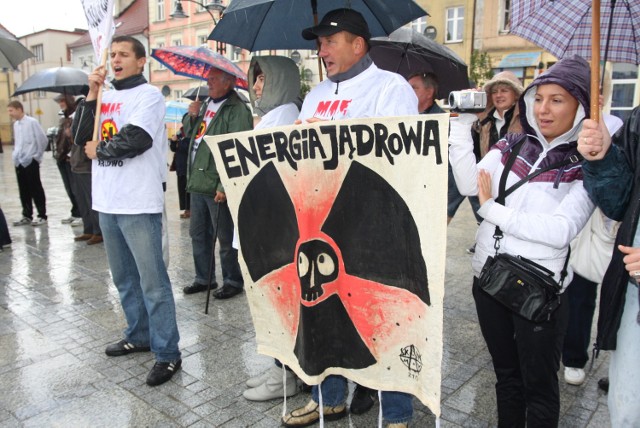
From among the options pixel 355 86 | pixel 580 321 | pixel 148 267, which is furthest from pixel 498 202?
pixel 148 267

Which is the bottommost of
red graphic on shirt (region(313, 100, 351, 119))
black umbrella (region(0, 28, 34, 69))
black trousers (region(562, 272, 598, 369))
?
black trousers (region(562, 272, 598, 369))

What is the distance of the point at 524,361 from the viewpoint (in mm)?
2311

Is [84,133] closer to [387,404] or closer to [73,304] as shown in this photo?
[73,304]

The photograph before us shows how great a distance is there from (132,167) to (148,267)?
0.65 metres

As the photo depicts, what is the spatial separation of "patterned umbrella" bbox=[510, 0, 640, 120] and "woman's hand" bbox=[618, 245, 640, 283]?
171 cm

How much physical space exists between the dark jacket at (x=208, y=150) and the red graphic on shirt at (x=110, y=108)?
4.27 ft

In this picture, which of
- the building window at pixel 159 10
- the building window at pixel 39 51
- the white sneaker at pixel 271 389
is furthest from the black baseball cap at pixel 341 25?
the building window at pixel 39 51

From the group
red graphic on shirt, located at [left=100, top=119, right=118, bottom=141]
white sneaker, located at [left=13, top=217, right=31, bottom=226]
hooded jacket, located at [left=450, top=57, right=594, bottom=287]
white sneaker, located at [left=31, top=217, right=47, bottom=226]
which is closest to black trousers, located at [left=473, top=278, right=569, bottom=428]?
hooded jacket, located at [left=450, top=57, right=594, bottom=287]

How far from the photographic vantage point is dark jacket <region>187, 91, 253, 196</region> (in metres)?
4.72

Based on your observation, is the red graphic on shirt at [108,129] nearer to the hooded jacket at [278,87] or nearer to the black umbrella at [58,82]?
the hooded jacket at [278,87]

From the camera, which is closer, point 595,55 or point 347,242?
point 595,55

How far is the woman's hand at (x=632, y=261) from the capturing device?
1795 millimetres

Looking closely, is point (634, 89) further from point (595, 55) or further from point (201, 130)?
point (595, 55)

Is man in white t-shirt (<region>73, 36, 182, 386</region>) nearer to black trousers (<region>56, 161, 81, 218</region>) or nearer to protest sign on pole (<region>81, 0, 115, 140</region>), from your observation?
protest sign on pole (<region>81, 0, 115, 140</region>)
